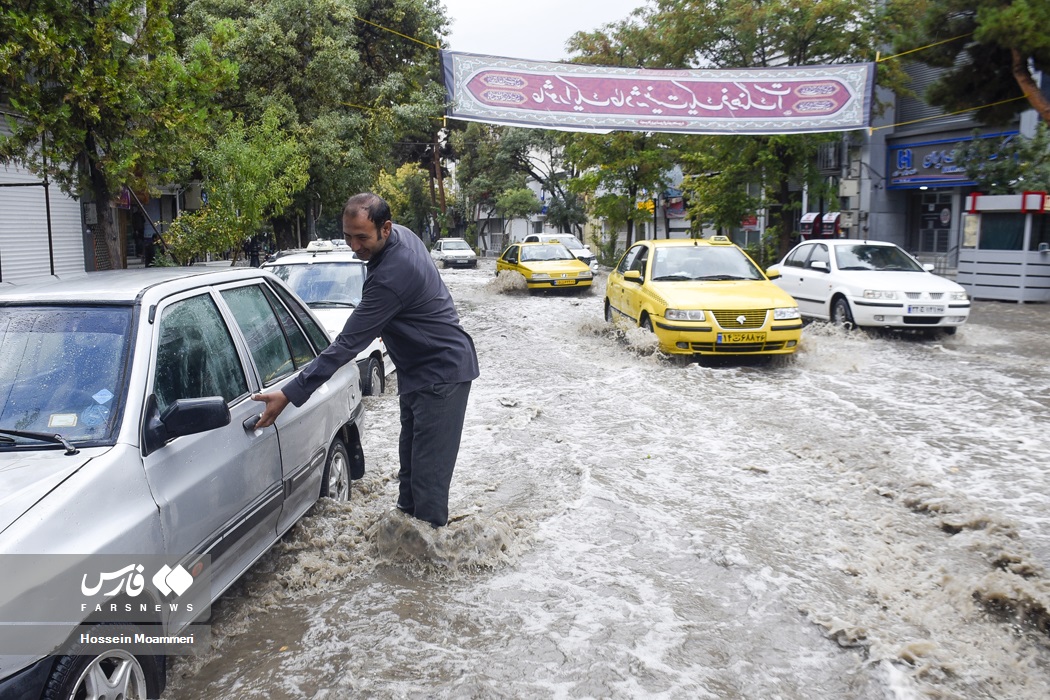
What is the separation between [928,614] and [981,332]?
1173cm

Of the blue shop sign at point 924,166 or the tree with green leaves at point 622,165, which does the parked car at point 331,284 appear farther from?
the blue shop sign at point 924,166

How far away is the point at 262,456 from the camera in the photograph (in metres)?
3.91

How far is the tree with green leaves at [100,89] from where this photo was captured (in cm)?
926

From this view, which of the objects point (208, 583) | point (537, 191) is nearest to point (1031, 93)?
point (208, 583)

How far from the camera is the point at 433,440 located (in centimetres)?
439

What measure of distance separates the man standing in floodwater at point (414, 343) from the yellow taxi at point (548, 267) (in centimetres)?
1846

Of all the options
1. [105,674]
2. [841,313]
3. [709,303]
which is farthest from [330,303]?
[841,313]

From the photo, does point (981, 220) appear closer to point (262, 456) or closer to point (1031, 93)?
point (1031, 93)

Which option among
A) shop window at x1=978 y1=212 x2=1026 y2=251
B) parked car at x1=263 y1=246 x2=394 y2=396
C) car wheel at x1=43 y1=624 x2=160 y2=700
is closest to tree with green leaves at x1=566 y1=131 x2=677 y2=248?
shop window at x1=978 y1=212 x2=1026 y2=251

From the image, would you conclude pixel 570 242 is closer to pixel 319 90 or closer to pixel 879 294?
pixel 319 90

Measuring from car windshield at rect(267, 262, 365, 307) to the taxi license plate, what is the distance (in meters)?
4.24

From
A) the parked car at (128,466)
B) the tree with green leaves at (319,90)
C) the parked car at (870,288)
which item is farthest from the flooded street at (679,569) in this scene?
the tree with green leaves at (319,90)

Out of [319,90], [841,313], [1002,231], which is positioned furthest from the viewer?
[319,90]

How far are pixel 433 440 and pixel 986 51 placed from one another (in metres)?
16.3
